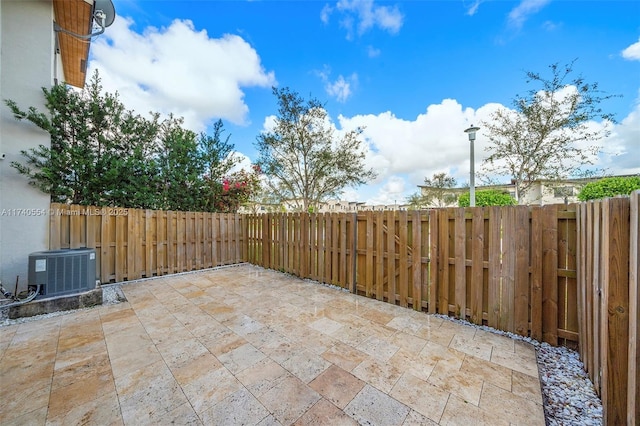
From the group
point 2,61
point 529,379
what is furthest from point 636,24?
point 2,61

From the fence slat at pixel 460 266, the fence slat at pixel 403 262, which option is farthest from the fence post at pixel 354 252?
the fence slat at pixel 460 266

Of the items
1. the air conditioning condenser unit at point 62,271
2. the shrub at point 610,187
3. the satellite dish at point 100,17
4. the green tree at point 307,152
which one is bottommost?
the air conditioning condenser unit at point 62,271

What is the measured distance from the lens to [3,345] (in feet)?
8.30

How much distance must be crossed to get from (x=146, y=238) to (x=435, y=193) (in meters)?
17.2

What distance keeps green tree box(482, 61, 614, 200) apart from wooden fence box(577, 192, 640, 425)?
304 inches

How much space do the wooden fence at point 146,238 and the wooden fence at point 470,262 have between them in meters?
3.37

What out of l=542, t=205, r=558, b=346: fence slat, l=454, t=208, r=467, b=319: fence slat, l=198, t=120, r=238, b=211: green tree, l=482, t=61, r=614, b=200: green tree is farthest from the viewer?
l=198, t=120, r=238, b=211: green tree

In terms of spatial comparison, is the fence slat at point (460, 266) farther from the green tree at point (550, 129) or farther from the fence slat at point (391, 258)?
the green tree at point (550, 129)

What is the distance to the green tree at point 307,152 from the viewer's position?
837 centimetres

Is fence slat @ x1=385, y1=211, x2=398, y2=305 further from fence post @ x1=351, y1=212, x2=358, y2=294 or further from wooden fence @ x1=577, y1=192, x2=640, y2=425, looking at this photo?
wooden fence @ x1=577, y1=192, x2=640, y2=425

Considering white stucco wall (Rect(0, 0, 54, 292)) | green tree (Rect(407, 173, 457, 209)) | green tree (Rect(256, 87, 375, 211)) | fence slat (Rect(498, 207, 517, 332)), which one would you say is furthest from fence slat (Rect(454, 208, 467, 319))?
green tree (Rect(407, 173, 457, 209))

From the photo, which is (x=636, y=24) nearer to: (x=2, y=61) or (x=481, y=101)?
(x=481, y=101)

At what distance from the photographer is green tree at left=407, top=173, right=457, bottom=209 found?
53.7 ft

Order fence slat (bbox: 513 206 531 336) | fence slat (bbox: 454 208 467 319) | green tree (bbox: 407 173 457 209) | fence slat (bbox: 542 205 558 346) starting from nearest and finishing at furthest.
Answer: fence slat (bbox: 542 205 558 346) → fence slat (bbox: 513 206 531 336) → fence slat (bbox: 454 208 467 319) → green tree (bbox: 407 173 457 209)
